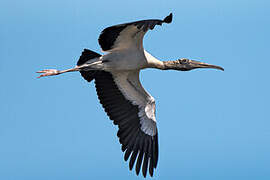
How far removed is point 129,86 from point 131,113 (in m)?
0.67

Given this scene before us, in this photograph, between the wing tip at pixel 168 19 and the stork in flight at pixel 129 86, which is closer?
the wing tip at pixel 168 19

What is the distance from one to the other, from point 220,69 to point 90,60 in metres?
3.28

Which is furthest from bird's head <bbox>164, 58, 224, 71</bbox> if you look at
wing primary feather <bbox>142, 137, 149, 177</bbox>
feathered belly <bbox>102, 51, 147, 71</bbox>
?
wing primary feather <bbox>142, 137, 149, 177</bbox>

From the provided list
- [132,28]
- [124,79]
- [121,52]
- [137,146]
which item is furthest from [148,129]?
[132,28]

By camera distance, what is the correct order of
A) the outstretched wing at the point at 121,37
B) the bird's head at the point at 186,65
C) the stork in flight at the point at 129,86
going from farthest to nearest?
1. the bird's head at the point at 186,65
2. the stork in flight at the point at 129,86
3. the outstretched wing at the point at 121,37

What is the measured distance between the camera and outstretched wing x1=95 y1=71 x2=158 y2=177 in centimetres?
1147

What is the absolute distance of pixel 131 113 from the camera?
1192 centimetres

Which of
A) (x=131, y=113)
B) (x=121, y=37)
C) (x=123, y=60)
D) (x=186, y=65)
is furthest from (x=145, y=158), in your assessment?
(x=121, y=37)

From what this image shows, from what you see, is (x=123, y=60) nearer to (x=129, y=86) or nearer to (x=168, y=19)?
(x=129, y=86)

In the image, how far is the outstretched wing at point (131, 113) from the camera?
11469 mm

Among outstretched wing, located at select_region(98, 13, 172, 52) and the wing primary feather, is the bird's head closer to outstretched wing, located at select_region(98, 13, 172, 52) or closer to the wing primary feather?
outstretched wing, located at select_region(98, 13, 172, 52)

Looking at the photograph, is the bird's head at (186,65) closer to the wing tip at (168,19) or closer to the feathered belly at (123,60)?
the feathered belly at (123,60)

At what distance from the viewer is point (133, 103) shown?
12.0 meters

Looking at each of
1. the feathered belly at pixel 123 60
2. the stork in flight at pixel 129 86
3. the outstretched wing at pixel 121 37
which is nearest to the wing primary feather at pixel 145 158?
the stork in flight at pixel 129 86
